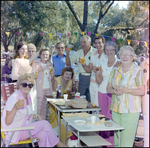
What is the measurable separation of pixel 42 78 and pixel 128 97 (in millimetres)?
2611

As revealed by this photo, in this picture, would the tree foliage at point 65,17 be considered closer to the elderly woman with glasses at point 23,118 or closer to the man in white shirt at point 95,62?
the man in white shirt at point 95,62

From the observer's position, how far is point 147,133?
3381 millimetres

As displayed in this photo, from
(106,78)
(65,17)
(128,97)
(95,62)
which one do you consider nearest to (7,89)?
(95,62)

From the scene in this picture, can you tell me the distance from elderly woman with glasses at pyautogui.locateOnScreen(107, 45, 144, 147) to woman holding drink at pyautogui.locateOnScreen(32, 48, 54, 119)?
241cm

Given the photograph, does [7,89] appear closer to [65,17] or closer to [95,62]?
[95,62]

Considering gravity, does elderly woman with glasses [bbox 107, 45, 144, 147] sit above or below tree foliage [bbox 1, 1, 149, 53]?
below

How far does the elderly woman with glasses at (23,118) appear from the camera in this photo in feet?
10.5

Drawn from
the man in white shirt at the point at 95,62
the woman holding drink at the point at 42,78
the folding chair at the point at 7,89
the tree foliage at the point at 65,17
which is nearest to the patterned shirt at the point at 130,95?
the man in white shirt at the point at 95,62

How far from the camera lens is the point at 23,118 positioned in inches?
132

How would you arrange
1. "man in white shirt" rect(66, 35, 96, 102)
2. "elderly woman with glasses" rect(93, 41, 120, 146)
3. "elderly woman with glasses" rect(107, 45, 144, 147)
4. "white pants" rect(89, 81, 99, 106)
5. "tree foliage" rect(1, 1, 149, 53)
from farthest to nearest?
"tree foliage" rect(1, 1, 149, 53) → "man in white shirt" rect(66, 35, 96, 102) → "white pants" rect(89, 81, 99, 106) → "elderly woman with glasses" rect(93, 41, 120, 146) → "elderly woman with glasses" rect(107, 45, 144, 147)

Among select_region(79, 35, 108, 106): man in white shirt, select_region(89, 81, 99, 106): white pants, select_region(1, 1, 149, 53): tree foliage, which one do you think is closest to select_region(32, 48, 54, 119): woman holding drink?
select_region(79, 35, 108, 106): man in white shirt

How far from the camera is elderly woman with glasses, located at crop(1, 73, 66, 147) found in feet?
10.5

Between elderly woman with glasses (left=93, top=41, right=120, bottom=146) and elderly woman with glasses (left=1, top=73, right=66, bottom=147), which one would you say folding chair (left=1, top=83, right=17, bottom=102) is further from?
elderly woman with glasses (left=93, top=41, right=120, bottom=146)

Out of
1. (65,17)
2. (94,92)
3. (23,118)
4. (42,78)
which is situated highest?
(65,17)
